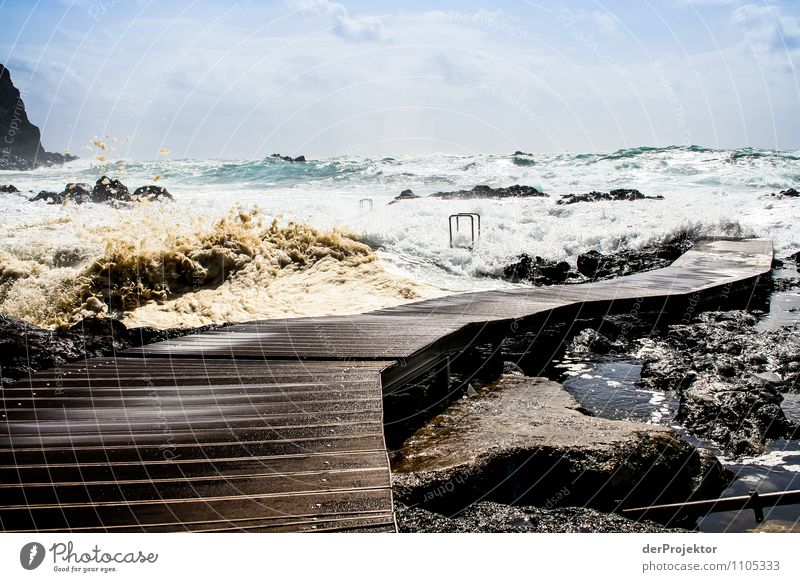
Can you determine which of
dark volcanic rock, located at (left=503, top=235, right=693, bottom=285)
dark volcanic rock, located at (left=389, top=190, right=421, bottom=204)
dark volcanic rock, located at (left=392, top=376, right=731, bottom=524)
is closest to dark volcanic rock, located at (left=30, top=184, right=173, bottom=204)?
dark volcanic rock, located at (left=389, top=190, right=421, bottom=204)

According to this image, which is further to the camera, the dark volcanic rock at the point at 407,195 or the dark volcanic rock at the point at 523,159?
the dark volcanic rock at the point at 523,159

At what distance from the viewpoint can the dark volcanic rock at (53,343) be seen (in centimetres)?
533

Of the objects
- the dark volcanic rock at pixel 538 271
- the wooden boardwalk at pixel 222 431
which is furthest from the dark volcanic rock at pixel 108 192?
the wooden boardwalk at pixel 222 431

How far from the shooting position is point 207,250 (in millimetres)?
12719

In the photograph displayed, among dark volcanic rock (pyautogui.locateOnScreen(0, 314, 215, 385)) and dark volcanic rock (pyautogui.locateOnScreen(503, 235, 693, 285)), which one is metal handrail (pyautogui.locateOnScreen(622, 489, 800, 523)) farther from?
dark volcanic rock (pyautogui.locateOnScreen(503, 235, 693, 285))

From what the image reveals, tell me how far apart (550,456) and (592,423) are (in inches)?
27.0

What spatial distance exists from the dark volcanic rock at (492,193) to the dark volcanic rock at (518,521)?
24561 millimetres

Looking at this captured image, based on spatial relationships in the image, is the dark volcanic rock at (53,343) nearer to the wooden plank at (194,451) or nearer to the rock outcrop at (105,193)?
the wooden plank at (194,451)

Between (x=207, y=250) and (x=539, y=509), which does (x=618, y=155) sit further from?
(x=539, y=509)

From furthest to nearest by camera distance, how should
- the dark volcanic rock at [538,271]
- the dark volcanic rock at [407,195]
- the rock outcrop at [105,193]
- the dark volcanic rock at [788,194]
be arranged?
the rock outcrop at [105,193]
the dark volcanic rock at [407,195]
the dark volcanic rock at [788,194]
the dark volcanic rock at [538,271]

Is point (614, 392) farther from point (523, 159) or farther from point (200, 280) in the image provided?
point (523, 159)

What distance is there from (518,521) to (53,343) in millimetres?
4142
